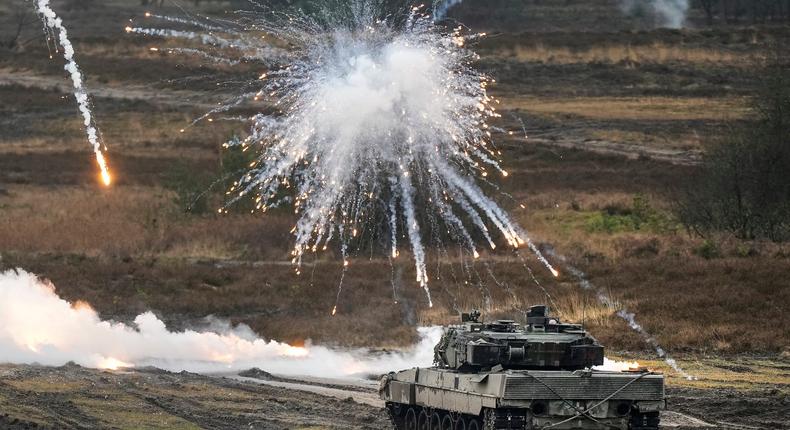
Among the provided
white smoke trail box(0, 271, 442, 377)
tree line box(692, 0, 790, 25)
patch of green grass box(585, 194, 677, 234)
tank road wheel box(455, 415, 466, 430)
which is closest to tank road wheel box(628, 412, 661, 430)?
tank road wheel box(455, 415, 466, 430)

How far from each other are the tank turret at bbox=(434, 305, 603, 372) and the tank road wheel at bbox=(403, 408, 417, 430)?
6.24ft

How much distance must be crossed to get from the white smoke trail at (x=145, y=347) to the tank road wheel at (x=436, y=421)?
12064mm

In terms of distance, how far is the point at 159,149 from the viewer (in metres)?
84.4

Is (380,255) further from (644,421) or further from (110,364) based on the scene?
(644,421)

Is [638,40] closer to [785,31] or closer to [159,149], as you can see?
[785,31]

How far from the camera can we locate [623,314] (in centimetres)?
4669

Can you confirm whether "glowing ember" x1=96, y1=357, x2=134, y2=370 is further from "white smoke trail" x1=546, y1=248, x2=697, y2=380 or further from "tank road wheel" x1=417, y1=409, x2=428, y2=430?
"white smoke trail" x1=546, y1=248, x2=697, y2=380

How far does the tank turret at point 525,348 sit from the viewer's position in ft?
89.7

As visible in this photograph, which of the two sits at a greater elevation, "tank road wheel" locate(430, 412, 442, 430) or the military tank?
the military tank

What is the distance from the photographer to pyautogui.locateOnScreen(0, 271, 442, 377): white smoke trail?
41906 mm

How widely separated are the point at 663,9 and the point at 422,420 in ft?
304

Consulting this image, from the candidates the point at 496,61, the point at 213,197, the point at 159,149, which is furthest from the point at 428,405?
the point at 496,61

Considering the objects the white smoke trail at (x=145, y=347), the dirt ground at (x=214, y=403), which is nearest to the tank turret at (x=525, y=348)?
the dirt ground at (x=214, y=403)

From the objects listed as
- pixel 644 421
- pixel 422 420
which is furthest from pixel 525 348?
pixel 422 420
